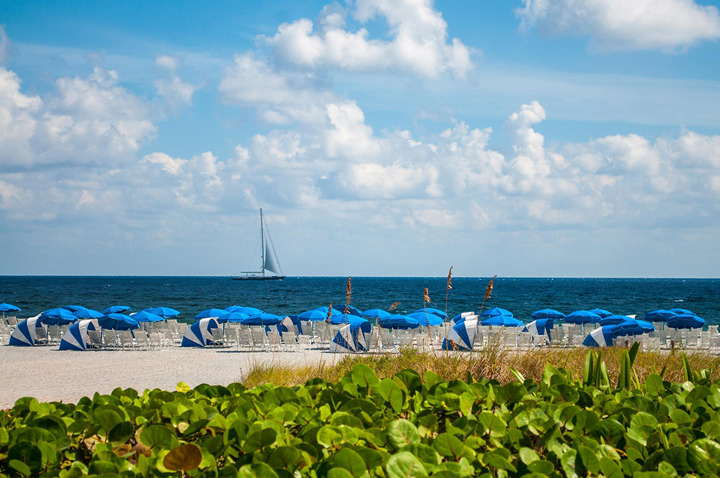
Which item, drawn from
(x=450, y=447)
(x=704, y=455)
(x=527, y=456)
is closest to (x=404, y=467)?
(x=450, y=447)

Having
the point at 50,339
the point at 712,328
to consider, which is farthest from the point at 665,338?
the point at 50,339

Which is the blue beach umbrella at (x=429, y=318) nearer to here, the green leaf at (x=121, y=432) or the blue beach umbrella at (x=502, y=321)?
the blue beach umbrella at (x=502, y=321)

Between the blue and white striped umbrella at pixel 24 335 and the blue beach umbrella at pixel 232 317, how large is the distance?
613cm

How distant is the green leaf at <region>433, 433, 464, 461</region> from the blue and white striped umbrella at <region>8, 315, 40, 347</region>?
20.5 metres

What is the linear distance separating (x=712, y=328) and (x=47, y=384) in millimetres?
19788

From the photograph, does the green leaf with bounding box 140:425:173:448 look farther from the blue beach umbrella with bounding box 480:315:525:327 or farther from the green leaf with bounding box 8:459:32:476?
the blue beach umbrella with bounding box 480:315:525:327

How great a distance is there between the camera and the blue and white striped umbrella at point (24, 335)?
1917 cm

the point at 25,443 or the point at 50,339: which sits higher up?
the point at 25,443

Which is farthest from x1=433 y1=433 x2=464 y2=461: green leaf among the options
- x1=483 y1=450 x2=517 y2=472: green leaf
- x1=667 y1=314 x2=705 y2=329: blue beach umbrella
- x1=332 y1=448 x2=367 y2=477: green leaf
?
x1=667 y1=314 x2=705 y2=329: blue beach umbrella

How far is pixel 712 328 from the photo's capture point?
1941cm

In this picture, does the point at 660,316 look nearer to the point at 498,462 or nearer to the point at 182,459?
the point at 498,462

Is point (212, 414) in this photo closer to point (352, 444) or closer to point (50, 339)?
point (352, 444)

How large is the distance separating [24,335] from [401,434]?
20548 millimetres

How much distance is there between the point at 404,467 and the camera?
1.88 meters
